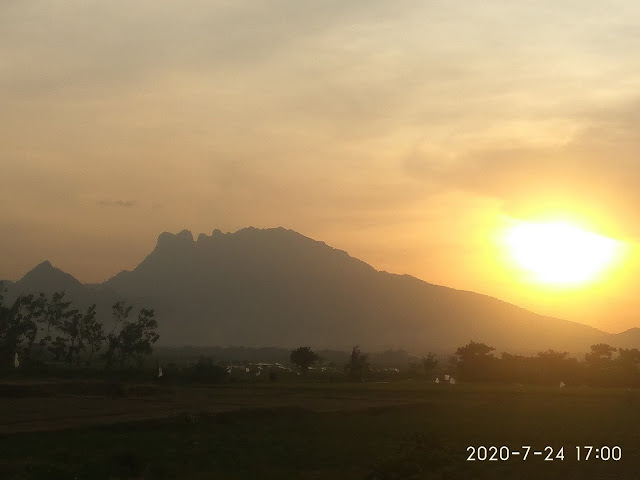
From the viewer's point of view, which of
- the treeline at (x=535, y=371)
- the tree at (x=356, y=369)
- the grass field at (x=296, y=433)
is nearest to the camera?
the grass field at (x=296, y=433)

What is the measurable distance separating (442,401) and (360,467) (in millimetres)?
32506

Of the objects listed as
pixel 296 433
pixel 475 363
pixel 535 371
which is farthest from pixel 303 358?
pixel 296 433

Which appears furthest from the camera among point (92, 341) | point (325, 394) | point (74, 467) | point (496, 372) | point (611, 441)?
point (92, 341)

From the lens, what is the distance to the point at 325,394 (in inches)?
2832

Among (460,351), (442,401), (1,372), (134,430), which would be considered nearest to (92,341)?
(1,372)

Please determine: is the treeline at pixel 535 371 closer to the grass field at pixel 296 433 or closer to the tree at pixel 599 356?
the tree at pixel 599 356

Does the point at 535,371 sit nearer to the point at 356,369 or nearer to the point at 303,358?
the point at 356,369

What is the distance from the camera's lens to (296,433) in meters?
43.9

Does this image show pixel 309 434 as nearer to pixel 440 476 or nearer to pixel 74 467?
pixel 74 467

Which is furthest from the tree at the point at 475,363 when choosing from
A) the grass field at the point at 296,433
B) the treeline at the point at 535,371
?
the grass field at the point at 296,433
